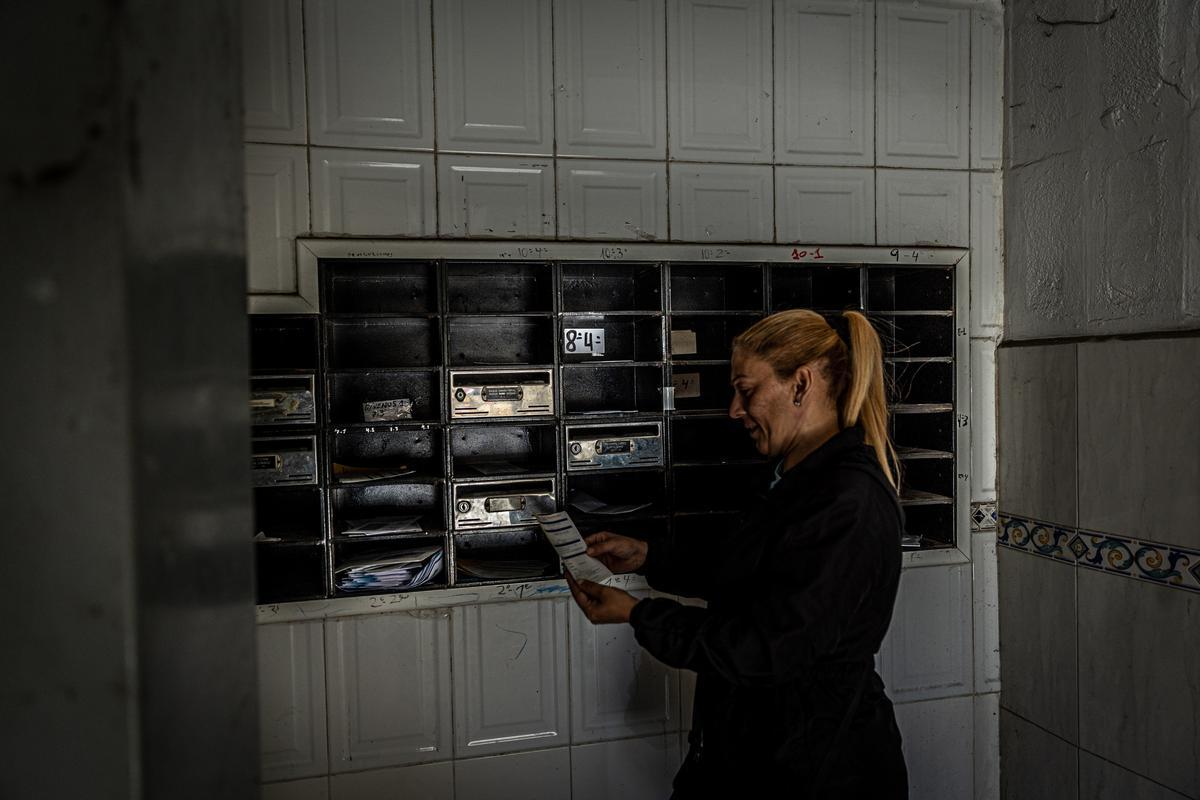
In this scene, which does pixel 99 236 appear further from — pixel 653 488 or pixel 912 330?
pixel 912 330

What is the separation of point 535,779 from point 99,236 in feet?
8.46

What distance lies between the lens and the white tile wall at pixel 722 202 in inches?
103

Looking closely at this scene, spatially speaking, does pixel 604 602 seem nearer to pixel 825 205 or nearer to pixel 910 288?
pixel 825 205

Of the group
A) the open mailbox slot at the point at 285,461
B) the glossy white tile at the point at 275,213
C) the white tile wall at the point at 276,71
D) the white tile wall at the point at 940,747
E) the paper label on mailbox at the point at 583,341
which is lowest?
the white tile wall at the point at 940,747

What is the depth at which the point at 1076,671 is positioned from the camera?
249 centimetres

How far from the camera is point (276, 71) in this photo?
232 cm

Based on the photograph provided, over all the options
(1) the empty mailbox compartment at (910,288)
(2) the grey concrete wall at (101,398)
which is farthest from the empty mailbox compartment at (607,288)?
(2) the grey concrete wall at (101,398)

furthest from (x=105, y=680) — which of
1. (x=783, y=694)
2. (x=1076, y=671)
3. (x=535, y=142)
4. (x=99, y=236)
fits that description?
(x=1076, y=671)

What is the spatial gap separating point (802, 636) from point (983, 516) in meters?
1.78

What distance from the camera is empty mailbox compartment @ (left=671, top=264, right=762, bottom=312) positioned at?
8.81 ft

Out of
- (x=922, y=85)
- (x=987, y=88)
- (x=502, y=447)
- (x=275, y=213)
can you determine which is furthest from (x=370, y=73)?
(x=987, y=88)

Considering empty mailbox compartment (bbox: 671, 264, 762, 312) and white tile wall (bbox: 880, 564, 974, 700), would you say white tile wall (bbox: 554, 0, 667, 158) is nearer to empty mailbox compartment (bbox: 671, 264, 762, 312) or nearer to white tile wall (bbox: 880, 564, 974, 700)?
empty mailbox compartment (bbox: 671, 264, 762, 312)

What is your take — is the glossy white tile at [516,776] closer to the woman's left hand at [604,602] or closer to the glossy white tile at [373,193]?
the woman's left hand at [604,602]

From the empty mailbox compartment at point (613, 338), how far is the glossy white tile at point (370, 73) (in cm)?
75
